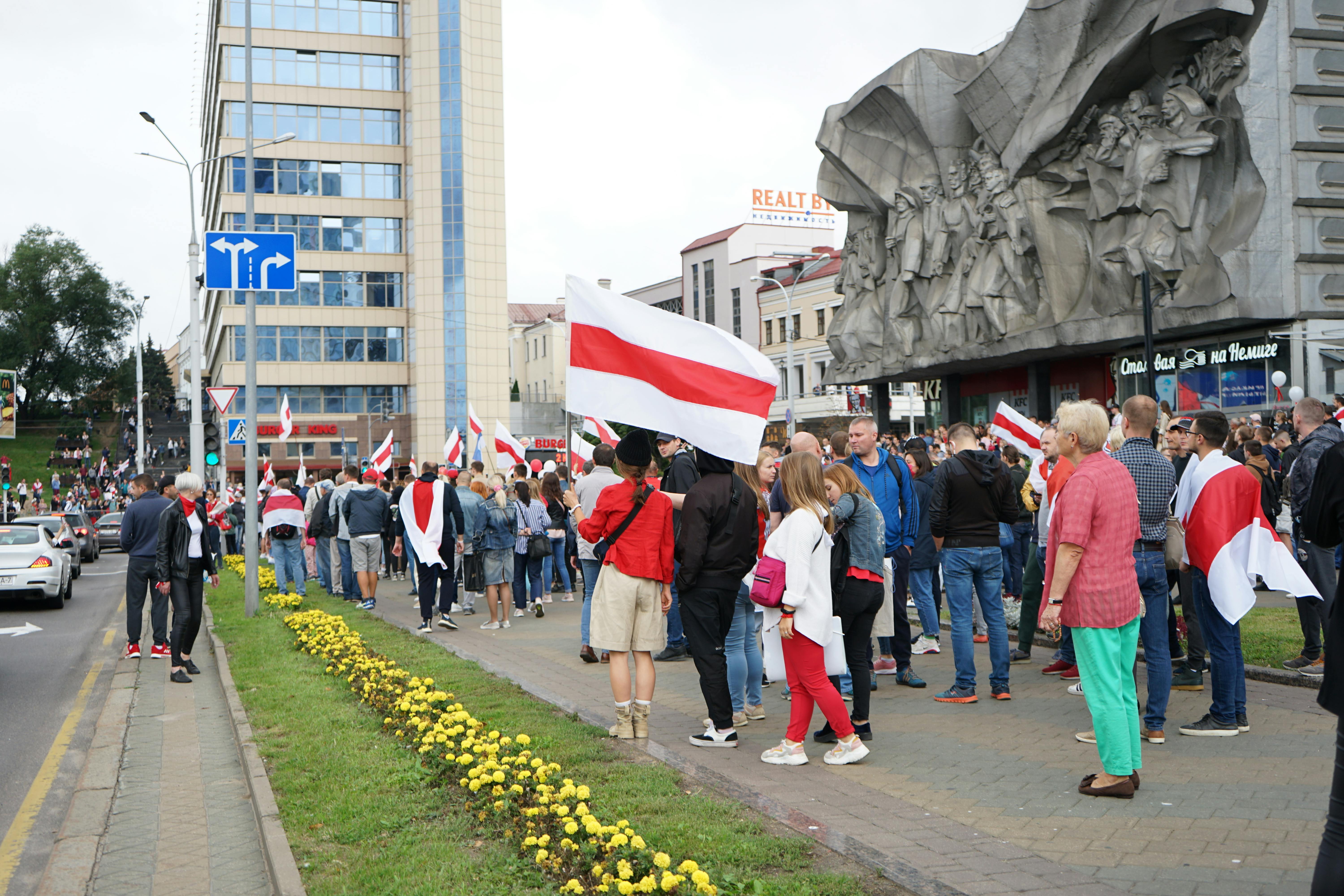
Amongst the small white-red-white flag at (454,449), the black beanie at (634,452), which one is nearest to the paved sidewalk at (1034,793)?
the black beanie at (634,452)

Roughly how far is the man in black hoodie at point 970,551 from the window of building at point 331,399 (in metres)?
64.5

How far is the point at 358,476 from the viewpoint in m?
20.3

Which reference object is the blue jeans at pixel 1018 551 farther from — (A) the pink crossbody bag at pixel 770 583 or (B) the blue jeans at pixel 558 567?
(B) the blue jeans at pixel 558 567

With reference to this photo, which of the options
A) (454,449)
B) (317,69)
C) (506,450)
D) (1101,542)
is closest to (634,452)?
(1101,542)

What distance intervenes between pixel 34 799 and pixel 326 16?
2805 inches

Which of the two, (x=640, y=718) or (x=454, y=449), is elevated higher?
(x=454, y=449)

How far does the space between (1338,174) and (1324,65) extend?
2.35 metres

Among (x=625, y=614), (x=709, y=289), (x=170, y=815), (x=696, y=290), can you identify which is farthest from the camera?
(x=696, y=290)

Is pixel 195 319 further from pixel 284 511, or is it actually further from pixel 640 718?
pixel 640 718

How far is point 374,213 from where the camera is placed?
237 feet

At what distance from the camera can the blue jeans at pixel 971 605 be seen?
867cm

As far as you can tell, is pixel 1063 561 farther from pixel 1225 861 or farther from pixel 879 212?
pixel 879 212

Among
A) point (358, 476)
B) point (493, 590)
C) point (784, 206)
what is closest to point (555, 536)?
point (493, 590)

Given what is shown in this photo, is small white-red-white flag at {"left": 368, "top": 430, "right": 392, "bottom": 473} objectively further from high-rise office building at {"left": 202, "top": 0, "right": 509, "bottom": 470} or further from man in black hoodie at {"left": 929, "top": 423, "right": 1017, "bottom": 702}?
high-rise office building at {"left": 202, "top": 0, "right": 509, "bottom": 470}
